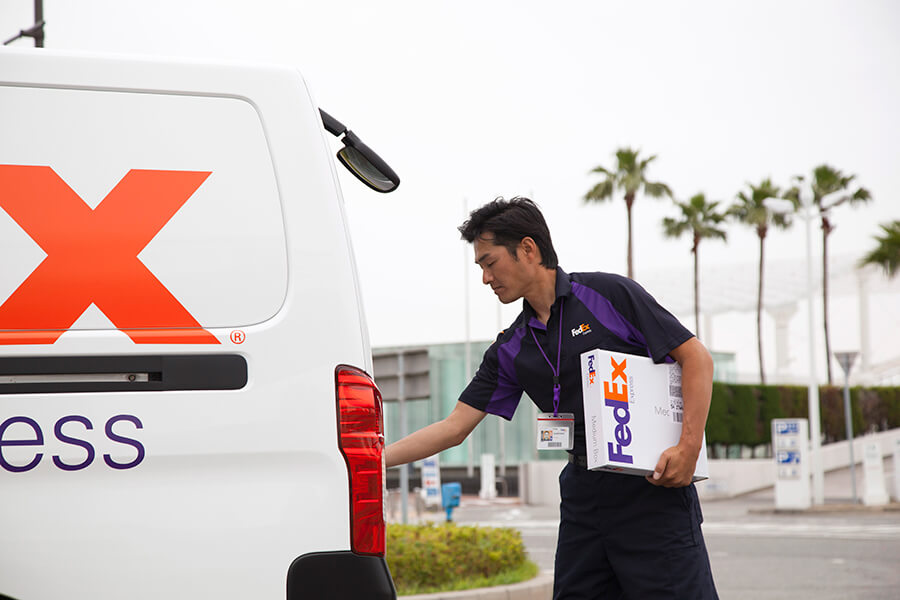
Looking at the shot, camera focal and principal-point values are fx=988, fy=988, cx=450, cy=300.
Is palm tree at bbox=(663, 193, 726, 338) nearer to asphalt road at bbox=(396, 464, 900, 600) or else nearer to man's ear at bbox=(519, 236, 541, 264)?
asphalt road at bbox=(396, 464, 900, 600)

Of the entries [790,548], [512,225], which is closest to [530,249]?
[512,225]

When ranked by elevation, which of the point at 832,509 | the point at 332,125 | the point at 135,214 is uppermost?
the point at 332,125

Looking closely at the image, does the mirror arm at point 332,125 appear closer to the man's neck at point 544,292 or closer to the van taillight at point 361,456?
the man's neck at point 544,292

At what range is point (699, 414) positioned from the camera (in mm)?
3193

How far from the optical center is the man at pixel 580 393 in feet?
10.4

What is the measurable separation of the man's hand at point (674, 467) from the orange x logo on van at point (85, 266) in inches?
58.8

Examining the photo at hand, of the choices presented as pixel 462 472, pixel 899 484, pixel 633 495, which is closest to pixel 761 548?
pixel 899 484

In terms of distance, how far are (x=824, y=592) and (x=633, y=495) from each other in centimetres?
681

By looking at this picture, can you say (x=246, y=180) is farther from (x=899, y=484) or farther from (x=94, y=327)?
(x=899, y=484)

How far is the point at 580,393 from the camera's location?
335 cm

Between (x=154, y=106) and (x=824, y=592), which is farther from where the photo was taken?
(x=824, y=592)

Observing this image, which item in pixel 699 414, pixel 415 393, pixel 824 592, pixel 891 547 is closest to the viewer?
pixel 699 414

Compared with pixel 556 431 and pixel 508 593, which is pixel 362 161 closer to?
pixel 556 431

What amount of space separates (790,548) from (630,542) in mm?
11396
